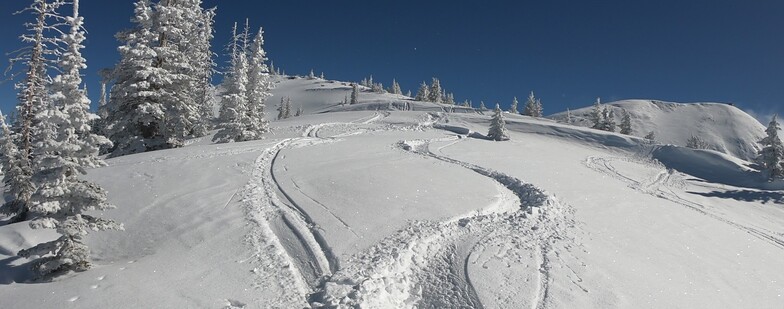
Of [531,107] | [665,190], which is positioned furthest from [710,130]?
[665,190]

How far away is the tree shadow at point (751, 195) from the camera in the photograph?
92.0 feet

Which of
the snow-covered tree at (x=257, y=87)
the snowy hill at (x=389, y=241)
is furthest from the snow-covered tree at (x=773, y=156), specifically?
the snow-covered tree at (x=257, y=87)

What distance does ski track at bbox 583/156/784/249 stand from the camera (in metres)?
18.0

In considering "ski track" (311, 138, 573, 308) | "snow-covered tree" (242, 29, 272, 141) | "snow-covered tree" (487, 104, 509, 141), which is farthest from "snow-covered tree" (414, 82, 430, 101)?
"ski track" (311, 138, 573, 308)

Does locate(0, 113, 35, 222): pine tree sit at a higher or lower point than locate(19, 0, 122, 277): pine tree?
lower

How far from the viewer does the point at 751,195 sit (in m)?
29.3

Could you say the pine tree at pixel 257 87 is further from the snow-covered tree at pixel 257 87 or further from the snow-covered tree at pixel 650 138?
the snow-covered tree at pixel 650 138

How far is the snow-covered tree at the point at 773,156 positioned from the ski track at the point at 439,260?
32.1m

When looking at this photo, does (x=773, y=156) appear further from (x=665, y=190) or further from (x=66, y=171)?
(x=66, y=171)

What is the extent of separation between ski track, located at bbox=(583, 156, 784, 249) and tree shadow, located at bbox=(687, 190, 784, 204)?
3005mm

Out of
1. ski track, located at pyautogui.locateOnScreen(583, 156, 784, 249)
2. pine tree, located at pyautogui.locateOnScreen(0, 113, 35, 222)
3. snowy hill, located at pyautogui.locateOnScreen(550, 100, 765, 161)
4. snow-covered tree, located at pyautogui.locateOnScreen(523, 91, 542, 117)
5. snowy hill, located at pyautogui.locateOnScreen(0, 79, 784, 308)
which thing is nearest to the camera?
snowy hill, located at pyautogui.locateOnScreen(0, 79, 784, 308)

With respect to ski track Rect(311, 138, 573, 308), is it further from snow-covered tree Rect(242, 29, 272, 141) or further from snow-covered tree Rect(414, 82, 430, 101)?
snow-covered tree Rect(414, 82, 430, 101)

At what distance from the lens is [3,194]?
1959cm

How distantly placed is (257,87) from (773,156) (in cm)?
4575
